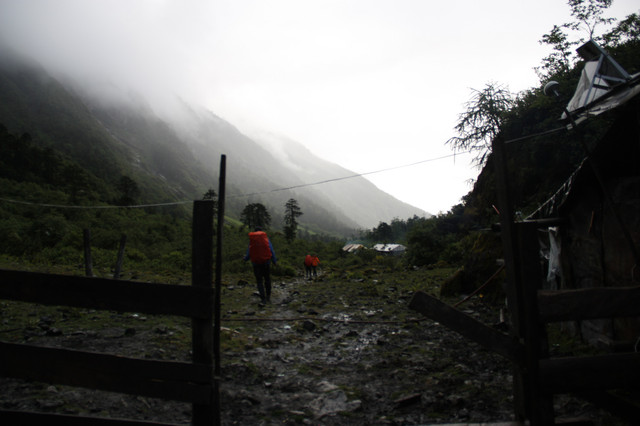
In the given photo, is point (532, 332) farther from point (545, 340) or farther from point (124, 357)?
point (124, 357)

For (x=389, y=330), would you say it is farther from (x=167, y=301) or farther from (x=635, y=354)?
(x=167, y=301)

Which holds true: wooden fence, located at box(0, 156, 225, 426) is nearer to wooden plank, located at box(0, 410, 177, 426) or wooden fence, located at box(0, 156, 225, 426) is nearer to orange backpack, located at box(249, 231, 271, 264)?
wooden plank, located at box(0, 410, 177, 426)

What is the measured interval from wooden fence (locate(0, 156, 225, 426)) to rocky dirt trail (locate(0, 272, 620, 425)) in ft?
4.22

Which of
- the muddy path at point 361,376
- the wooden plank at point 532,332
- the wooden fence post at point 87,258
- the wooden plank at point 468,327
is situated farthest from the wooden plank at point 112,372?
the wooden fence post at point 87,258

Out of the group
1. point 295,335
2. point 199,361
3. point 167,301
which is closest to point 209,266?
point 167,301

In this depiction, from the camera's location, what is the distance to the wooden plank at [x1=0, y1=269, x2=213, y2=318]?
103 inches

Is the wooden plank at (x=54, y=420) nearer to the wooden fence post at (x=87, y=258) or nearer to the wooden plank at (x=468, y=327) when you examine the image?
the wooden plank at (x=468, y=327)

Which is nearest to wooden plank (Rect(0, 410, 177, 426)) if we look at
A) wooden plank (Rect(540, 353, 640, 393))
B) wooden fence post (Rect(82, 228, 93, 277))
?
wooden plank (Rect(540, 353, 640, 393))

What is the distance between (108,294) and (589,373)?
3757 mm

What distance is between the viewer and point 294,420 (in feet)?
12.6

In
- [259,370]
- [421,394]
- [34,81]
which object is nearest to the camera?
[421,394]

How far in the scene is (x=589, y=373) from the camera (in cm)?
265

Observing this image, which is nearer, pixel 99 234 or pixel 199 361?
pixel 199 361

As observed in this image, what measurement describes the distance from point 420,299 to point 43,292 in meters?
3.04
